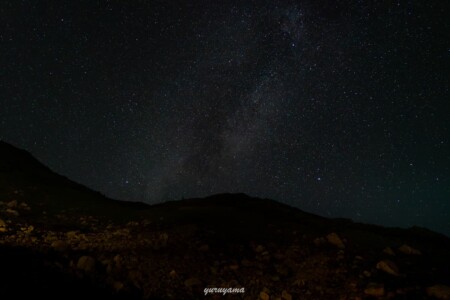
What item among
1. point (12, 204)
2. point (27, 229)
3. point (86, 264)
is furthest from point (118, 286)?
point (12, 204)

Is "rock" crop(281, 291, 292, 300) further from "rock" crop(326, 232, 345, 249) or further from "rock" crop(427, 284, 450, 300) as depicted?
"rock" crop(326, 232, 345, 249)

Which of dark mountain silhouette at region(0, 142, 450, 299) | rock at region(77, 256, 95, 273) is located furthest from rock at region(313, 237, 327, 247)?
rock at region(77, 256, 95, 273)

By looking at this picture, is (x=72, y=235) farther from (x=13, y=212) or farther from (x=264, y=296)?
(x=264, y=296)

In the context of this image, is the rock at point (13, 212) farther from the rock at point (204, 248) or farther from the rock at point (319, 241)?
the rock at point (319, 241)

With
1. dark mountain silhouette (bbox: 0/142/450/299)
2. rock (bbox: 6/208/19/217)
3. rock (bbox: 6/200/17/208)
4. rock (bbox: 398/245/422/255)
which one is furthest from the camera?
rock (bbox: 6/200/17/208)

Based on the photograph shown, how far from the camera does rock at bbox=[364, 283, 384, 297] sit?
5070 mm

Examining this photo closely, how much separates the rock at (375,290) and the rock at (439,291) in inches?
25.7

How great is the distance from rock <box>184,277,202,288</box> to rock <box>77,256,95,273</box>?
148cm

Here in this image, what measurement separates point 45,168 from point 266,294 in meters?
19.2

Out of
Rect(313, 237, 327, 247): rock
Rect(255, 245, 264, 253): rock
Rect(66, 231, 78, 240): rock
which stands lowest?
Rect(255, 245, 264, 253): rock

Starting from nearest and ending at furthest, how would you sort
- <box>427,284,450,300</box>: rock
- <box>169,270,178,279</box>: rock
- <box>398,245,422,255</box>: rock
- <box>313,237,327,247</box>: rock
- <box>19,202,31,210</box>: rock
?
<box>427,284,450,300</box>: rock → <box>169,270,178,279</box>: rock → <box>398,245,422,255</box>: rock → <box>313,237,327,247</box>: rock → <box>19,202,31,210</box>: rock

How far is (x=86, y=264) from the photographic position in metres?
5.39

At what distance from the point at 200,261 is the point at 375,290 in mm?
2967

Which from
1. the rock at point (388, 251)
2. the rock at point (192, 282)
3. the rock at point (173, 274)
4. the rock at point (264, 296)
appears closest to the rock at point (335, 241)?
the rock at point (388, 251)
